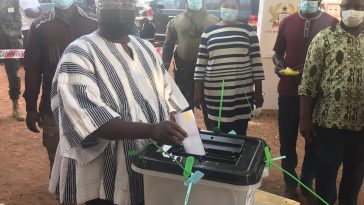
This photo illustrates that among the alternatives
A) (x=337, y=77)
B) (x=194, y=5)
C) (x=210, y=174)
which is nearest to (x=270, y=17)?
(x=194, y=5)

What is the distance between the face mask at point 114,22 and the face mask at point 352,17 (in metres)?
1.53

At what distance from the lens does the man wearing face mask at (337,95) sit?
2.48 m

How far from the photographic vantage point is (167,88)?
1.88 meters

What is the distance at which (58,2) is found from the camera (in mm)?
2990

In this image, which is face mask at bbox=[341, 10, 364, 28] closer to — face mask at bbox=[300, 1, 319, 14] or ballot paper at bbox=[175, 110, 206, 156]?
face mask at bbox=[300, 1, 319, 14]

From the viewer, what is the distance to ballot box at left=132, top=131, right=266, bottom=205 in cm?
129

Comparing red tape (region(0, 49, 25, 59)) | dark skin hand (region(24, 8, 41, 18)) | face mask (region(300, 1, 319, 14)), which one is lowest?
red tape (region(0, 49, 25, 59))

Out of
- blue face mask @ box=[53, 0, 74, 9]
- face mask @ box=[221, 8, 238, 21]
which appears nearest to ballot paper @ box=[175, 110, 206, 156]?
blue face mask @ box=[53, 0, 74, 9]

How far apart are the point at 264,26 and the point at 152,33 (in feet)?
11.5

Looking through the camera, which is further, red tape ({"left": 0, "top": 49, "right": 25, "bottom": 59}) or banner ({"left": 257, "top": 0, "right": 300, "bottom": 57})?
red tape ({"left": 0, "top": 49, "right": 25, "bottom": 59})

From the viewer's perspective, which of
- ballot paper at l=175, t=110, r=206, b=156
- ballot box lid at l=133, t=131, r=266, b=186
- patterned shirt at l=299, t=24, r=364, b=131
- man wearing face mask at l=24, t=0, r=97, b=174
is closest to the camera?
ballot box lid at l=133, t=131, r=266, b=186

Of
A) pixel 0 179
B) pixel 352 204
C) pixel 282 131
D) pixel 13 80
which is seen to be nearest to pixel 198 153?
pixel 352 204

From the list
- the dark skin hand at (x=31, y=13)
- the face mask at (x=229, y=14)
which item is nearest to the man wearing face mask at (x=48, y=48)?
the face mask at (x=229, y=14)

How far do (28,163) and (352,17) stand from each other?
11.8 feet
